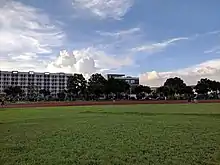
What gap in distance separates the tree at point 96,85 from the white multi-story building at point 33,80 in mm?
36905

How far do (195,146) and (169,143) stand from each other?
686 mm

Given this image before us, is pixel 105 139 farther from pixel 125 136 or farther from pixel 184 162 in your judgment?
pixel 184 162

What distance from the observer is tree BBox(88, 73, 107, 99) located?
289ft

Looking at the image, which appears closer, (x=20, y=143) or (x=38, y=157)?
(x=38, y=157)

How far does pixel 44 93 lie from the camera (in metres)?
117

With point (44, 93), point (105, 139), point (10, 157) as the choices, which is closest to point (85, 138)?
point (105, 139)

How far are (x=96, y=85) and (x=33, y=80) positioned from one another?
159 ft

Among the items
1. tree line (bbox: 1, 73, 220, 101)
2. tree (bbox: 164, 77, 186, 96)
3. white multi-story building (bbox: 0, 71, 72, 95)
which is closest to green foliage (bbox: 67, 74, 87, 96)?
tree line (bbox: 1, 73, 220, 101)

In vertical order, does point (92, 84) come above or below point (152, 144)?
above

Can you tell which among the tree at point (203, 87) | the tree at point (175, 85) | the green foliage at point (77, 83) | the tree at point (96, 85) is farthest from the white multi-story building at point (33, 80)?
the tree at point (203, 87)

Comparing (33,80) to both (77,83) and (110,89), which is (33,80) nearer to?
(77,83)

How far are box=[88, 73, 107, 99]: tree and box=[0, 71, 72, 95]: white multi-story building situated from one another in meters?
36.9

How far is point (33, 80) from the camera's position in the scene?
129 meters

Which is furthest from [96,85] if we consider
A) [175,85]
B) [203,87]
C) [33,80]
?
[33,80]
